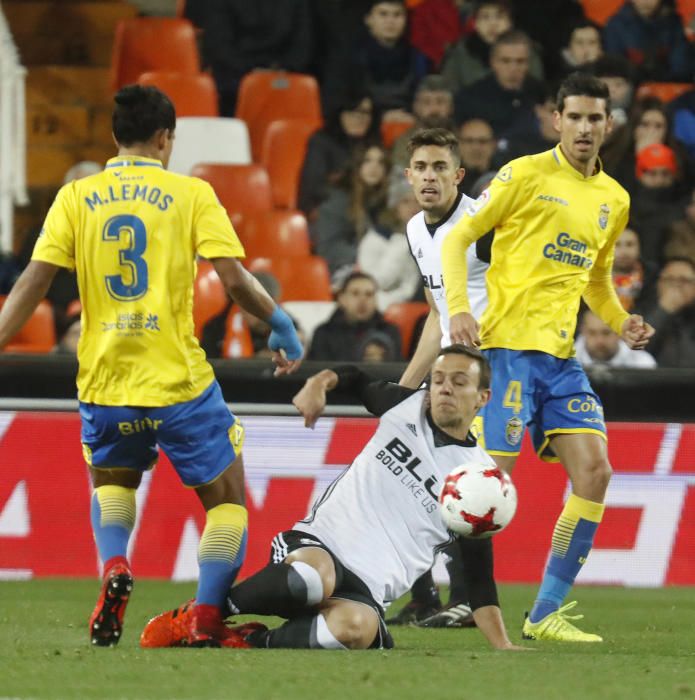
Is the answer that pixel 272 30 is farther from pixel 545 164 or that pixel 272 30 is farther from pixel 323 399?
pixel 323 399

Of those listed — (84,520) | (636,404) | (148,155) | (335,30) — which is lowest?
(84,520)

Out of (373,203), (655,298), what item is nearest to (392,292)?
(373,203)

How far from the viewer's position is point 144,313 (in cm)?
522

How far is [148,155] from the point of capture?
5340 millimetres

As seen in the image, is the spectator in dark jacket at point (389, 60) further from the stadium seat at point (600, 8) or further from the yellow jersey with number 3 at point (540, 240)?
the yellow jersey with number 3 at point (540, 240)

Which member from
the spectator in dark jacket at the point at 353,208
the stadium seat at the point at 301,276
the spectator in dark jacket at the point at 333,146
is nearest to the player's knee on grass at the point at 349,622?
the stadium seat at the point at 301,276

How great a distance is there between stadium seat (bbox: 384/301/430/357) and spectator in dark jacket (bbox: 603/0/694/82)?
3.21m

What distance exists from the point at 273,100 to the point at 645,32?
2.97 m

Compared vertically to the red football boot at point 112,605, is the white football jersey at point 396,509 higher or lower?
higher

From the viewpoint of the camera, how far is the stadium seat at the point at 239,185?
12.0 metres

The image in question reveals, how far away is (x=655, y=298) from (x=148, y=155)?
5636 millimetres

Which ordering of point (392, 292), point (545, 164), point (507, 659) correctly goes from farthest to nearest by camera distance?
point (392, 292)
point (545, 164)
point (507, 659)

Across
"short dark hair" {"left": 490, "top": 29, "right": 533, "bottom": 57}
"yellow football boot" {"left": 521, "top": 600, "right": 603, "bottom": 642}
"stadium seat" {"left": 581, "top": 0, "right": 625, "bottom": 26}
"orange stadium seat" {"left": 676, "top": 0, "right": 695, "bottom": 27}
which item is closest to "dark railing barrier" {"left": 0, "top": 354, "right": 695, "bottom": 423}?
"yellow football boot" {"left": 521, "top": 600, "right": 603, "bottom": 642}

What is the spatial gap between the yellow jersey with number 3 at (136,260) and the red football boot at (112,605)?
21.6 inches
